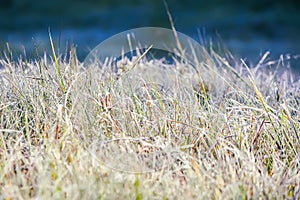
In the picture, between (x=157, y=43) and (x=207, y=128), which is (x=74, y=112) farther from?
(x=157, y=43)

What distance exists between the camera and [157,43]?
426 centimetres

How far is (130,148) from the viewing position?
1702 mm

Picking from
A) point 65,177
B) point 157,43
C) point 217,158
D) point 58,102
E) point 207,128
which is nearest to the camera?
point 65,177

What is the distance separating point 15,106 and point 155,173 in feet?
2.48

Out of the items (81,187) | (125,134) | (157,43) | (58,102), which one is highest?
(157,43)

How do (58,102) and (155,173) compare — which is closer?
(155,173)

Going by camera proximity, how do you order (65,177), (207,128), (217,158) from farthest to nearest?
(207,128) < (217,158) < (65,177)

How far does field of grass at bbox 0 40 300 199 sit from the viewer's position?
150 cm

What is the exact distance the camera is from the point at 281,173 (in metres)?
1.62

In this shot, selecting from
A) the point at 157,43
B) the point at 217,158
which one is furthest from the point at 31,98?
the point at 157,43

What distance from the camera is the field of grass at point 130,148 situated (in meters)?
1.50

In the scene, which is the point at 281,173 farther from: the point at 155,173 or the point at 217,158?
the point at 155,173

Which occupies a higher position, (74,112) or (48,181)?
(74,112)

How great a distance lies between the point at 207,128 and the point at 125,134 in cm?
29
